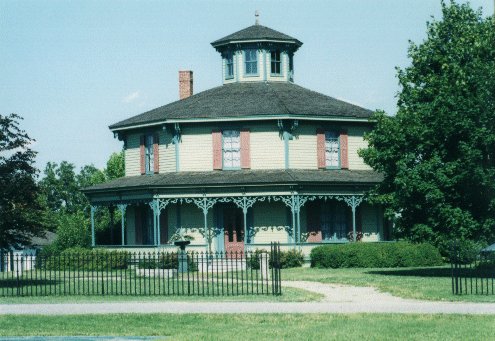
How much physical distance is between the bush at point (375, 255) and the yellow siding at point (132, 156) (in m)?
12.2

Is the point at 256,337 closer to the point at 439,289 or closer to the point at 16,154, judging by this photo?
the point at 439,289

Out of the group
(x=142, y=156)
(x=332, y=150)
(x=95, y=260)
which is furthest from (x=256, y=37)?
(x=95, y=260)

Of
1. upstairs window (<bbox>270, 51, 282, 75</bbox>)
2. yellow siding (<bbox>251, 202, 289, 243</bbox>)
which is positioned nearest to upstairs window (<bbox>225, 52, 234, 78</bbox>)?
upstairs window (<bbox>270, 51, 282, 75</bbox>)

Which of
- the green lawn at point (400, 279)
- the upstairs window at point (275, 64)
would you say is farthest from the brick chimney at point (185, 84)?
the green lawn at point (400, 279)

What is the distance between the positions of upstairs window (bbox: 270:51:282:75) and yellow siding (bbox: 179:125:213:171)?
718 cm

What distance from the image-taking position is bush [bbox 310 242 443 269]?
41.5 meters

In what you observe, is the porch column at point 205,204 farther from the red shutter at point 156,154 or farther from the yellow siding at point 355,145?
the yellow siding at point 355,145

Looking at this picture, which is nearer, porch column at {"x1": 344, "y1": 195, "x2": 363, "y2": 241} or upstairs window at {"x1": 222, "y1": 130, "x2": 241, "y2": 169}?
porch column at {"x1": 344, "y1": 195, "x2": 363, "y2": 241}

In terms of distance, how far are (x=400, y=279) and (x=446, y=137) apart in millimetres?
5147

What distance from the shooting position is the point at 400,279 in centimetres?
3294

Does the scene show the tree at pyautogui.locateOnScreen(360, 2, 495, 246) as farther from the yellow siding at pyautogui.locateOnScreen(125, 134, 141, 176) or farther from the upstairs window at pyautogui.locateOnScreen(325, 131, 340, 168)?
the yellow siding at pyautogui.locateOnScreen(125, 134, 141, 176)

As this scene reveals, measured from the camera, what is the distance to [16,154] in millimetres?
30609

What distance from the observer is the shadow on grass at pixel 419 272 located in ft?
118

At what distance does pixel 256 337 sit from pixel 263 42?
34.6m
